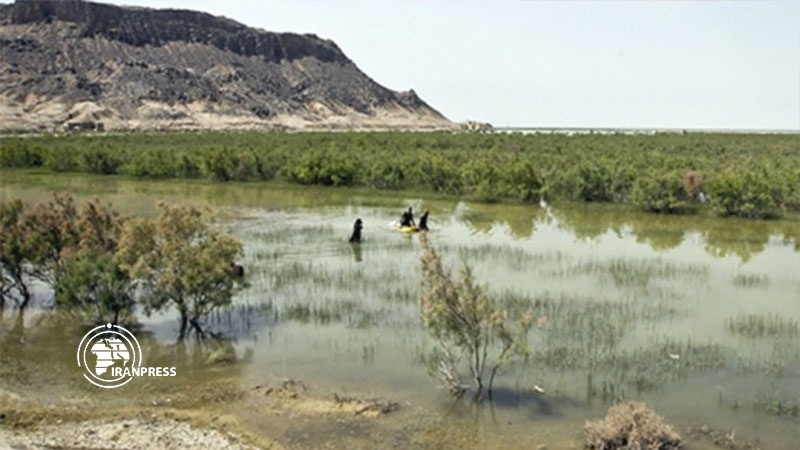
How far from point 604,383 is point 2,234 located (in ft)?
44.8

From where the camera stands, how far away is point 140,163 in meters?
51.8

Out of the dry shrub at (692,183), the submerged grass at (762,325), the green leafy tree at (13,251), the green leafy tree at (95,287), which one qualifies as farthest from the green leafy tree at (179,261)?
the dry shrub at (692,183)

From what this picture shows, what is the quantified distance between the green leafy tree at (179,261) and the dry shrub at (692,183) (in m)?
27.7

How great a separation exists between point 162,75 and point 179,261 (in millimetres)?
135190

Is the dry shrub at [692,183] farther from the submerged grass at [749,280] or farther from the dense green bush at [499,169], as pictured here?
the submerged grass at [749,280]

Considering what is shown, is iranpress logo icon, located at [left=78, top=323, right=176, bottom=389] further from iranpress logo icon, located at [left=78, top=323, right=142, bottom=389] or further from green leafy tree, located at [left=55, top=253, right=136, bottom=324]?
green leafy tree, located at [left=55, top=253, right=136, bottom=324]

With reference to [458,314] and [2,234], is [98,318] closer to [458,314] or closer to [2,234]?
[2,234]

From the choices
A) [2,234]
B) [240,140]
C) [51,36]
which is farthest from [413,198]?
[51,36]

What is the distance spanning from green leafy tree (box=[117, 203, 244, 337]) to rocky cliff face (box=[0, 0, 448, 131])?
105 metres

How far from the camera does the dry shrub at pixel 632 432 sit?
9.63 m

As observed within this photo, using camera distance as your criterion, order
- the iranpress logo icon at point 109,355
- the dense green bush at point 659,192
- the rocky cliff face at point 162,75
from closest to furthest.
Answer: the iranpress logo icon at point 109,355
the dense green bush at point 659,192
the rocky cliff face at point 162,75

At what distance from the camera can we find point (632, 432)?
9.62m

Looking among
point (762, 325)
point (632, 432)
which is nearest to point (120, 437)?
point (632, 432)

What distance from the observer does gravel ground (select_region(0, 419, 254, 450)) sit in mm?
9875
